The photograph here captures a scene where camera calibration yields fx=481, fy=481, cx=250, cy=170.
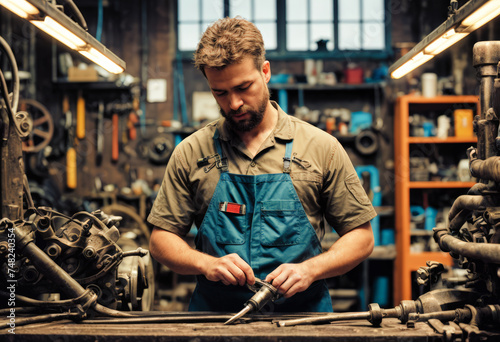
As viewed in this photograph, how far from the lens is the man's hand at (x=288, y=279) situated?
1663mm

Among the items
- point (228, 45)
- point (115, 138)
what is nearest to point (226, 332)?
point (228, 45)

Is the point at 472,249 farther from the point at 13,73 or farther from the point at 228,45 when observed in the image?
the point at 13,73

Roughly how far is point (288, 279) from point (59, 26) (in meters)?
1.27

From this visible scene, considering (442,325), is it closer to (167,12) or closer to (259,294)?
(259,294)

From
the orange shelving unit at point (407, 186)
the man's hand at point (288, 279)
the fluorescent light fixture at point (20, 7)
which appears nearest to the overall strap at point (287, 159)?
the man's hand at point (288, 279)

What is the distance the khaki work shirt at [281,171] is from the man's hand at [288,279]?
1.05 feet

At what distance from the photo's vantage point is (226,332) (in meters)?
1.47

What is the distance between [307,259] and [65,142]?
431 centimetres

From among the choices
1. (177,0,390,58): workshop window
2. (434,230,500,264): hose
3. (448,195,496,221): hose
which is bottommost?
(434,230,500,264): hose

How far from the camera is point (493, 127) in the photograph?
161 cm

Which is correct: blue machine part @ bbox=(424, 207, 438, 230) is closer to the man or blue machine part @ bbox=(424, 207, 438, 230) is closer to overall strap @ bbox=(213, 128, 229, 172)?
the man

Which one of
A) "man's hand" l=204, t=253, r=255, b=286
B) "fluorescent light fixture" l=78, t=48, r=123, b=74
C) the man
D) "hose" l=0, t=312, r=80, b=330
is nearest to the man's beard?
the man

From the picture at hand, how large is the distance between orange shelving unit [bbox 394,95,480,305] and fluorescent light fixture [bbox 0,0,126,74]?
11.5ft

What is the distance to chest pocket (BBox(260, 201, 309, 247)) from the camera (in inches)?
74.2
